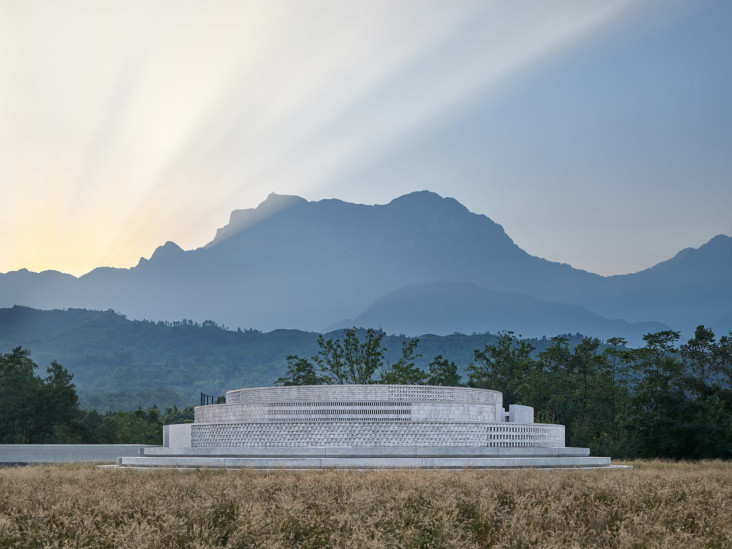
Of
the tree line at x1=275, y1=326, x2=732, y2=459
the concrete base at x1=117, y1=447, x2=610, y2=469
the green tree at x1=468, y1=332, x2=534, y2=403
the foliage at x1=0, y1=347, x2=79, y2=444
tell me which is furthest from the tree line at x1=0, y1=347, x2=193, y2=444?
the concrete base at x1=117, y1=447, x2=610, y2=469

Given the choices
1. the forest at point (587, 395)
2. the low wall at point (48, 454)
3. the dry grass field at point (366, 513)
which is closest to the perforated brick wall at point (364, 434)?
the dry grass field at point (366, 513)

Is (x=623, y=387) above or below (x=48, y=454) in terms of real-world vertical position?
above

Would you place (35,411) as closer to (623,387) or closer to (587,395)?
(587,395)

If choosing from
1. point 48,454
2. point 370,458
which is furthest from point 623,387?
point 48,454

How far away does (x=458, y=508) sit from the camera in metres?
10.2

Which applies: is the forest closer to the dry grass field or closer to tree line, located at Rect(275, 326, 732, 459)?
tree line, located at Rect(275, 326, 732, 459)

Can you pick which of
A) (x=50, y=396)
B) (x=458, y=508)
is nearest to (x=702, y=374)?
(x=458, y=508)

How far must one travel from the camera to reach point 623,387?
4844 centimetres

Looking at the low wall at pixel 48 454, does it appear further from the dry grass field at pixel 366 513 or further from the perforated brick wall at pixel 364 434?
the dry grass field at pixel 366 513

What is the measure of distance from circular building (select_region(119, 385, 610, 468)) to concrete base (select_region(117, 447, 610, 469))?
29 mm

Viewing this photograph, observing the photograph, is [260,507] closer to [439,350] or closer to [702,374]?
[702,374]

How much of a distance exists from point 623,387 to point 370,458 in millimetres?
33908

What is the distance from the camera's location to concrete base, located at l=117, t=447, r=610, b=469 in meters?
18.9

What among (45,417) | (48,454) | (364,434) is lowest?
(48,454)
